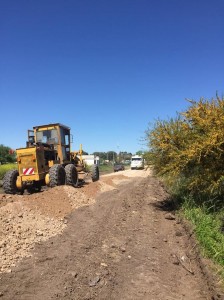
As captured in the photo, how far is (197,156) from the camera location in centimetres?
1028

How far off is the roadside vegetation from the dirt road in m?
0.87

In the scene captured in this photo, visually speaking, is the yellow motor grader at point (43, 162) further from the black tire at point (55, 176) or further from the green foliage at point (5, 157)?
the green foliage at point (5, 157)

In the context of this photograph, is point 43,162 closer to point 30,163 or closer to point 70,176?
point 30,163

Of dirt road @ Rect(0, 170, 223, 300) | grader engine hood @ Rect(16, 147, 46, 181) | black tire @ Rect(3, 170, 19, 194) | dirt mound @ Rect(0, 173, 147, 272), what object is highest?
grader engine hood @ Rect(16, 147, 46, 181)

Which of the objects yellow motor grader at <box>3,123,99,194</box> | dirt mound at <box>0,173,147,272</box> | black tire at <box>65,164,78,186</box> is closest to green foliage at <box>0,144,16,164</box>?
yellow motor grader at <box>3,123,99,194</box>

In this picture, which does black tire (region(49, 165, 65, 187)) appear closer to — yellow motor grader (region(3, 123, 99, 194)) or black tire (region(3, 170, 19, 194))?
yellow motor grader (region(3, 123, 99, 194))

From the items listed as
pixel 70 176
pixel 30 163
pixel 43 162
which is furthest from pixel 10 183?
pixel 70 176

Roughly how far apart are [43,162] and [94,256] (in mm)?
9707

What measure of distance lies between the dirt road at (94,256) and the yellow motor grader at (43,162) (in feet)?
11.9

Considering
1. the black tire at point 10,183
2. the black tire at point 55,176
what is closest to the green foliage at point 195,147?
the black tire at point 55,176

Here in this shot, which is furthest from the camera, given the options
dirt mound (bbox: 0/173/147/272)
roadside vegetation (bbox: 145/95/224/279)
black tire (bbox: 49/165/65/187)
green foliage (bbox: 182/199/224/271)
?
black tire (bbox: 49/165/65/187)

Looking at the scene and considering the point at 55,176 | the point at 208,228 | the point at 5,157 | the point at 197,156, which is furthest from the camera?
the point at 5,157

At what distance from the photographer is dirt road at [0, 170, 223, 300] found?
5430 mm

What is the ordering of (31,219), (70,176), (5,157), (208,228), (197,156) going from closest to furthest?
(208,228) → (31,219) → (197,156) → (70,176) → (5,157)
